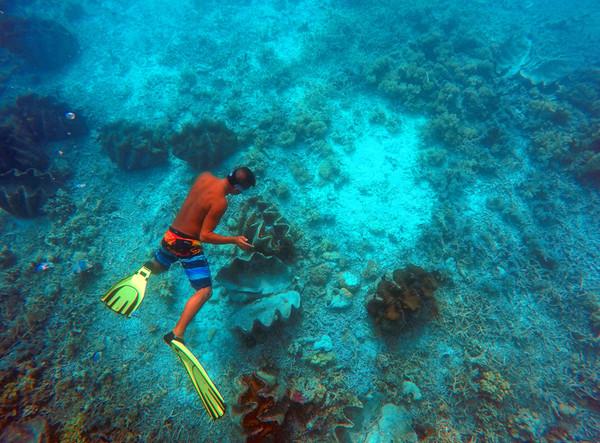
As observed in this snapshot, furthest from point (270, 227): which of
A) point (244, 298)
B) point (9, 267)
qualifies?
point (9, 267)

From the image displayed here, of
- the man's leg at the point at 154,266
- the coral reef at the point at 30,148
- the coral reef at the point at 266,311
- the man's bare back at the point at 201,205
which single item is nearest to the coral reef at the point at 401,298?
the coral reef at the point at 266,311

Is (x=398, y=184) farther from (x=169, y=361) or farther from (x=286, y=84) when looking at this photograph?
(x=169, y=361)

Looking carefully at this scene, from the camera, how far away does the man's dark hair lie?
3916 mm

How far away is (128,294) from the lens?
→ 433cm

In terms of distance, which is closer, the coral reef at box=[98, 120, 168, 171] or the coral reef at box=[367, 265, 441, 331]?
the coral reef at box=[367, 265, 441, 331]

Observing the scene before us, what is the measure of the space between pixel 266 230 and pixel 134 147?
16.7 ft

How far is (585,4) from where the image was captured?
16859 mm

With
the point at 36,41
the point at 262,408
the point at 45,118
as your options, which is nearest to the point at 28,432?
the point at 262,408

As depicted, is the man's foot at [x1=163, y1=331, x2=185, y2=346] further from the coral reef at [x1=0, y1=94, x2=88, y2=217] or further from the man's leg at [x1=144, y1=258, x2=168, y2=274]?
the coral reef at [x1=0, y1=94, x2=88, y2=217]

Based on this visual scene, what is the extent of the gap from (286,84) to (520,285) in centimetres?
910

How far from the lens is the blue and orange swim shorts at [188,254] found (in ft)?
13.8

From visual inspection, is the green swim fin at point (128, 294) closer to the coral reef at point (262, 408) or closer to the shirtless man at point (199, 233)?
the shirtless man at point (199, 233)

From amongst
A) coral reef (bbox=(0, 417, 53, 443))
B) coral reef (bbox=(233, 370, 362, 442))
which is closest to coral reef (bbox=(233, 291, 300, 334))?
coral reef (bbox=(233, 370, 362, 442))

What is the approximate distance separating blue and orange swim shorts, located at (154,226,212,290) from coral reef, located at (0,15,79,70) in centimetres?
1399
